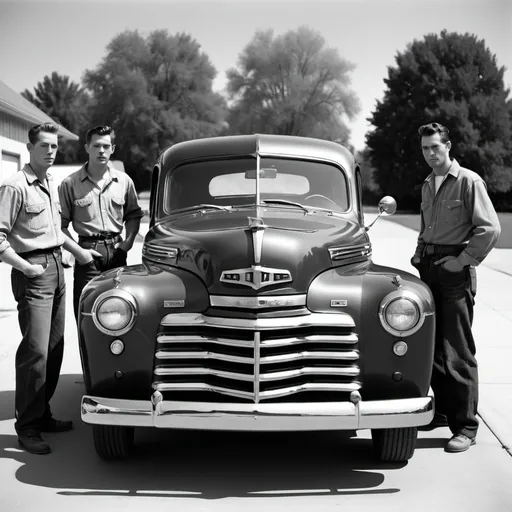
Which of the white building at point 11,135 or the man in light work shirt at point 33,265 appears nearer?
the man in light work shirt at point 33,265

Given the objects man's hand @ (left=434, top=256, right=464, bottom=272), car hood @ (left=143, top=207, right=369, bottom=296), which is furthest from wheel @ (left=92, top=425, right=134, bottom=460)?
man's hand @ (left=434, top=256, right=464, bottom=272)

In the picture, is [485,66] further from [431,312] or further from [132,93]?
[431,312]

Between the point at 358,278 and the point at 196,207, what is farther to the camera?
the point at 196,207

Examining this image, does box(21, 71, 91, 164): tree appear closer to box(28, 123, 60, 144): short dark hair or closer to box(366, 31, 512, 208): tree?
box(366, 31, 512, 208): tree

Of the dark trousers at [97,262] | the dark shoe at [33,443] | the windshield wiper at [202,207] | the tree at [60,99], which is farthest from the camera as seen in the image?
the tree at [60,99]

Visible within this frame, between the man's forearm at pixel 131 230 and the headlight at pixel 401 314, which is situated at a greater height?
the man's forearm at pixel 131 230

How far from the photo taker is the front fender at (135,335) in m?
4.21

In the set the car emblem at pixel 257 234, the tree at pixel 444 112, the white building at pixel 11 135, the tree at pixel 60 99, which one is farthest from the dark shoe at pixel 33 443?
the tree at pixel 60 99

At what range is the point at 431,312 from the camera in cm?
432

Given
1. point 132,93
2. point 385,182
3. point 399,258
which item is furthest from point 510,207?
point 399,258

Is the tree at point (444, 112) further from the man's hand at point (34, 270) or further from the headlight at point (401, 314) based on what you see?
the headlight at point (401, 314)

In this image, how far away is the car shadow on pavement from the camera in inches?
165

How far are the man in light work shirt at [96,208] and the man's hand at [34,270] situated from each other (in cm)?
82

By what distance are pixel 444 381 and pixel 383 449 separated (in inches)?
33.8
